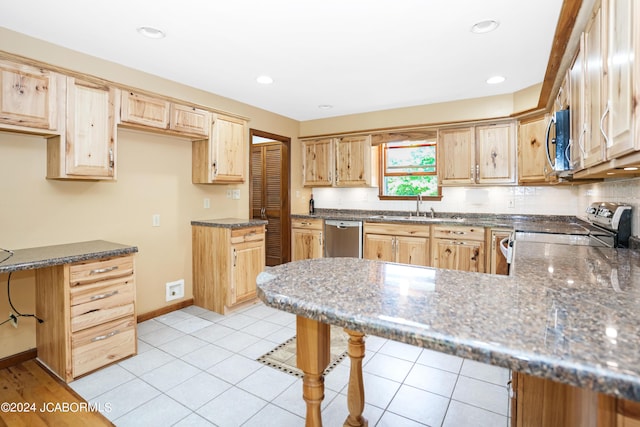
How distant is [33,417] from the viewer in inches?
74.1

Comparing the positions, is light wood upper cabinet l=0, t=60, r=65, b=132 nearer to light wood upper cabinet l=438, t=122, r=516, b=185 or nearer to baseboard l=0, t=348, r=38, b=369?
baseboard l=0, t=348, r=38, b=369

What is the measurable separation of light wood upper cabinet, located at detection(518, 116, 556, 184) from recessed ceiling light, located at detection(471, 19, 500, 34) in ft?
5.13

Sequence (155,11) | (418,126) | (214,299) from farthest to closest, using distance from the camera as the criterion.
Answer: (418,126) < (214,299) < (155,11)

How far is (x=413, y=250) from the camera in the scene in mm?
4133

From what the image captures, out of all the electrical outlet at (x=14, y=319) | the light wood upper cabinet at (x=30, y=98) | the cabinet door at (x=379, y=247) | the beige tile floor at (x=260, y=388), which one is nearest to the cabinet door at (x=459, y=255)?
the cabinet door at (x=379, y=247)

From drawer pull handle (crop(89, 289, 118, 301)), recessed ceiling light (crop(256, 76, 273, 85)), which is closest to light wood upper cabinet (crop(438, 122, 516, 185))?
recessed ceiling light (crop(256, 76, 273, 85))

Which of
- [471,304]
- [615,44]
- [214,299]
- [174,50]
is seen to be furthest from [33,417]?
[615,44]

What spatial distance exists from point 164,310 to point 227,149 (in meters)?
1.83

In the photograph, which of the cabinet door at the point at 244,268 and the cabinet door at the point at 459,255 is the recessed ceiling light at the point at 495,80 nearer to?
the cabinet door at the point at 459,255

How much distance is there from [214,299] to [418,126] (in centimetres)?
324

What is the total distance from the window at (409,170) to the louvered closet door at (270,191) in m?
1.65

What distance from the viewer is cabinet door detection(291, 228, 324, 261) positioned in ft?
15.9

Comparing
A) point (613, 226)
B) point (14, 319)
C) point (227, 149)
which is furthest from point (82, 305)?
point (613, 226)

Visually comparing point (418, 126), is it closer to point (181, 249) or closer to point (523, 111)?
point (523, 111)
